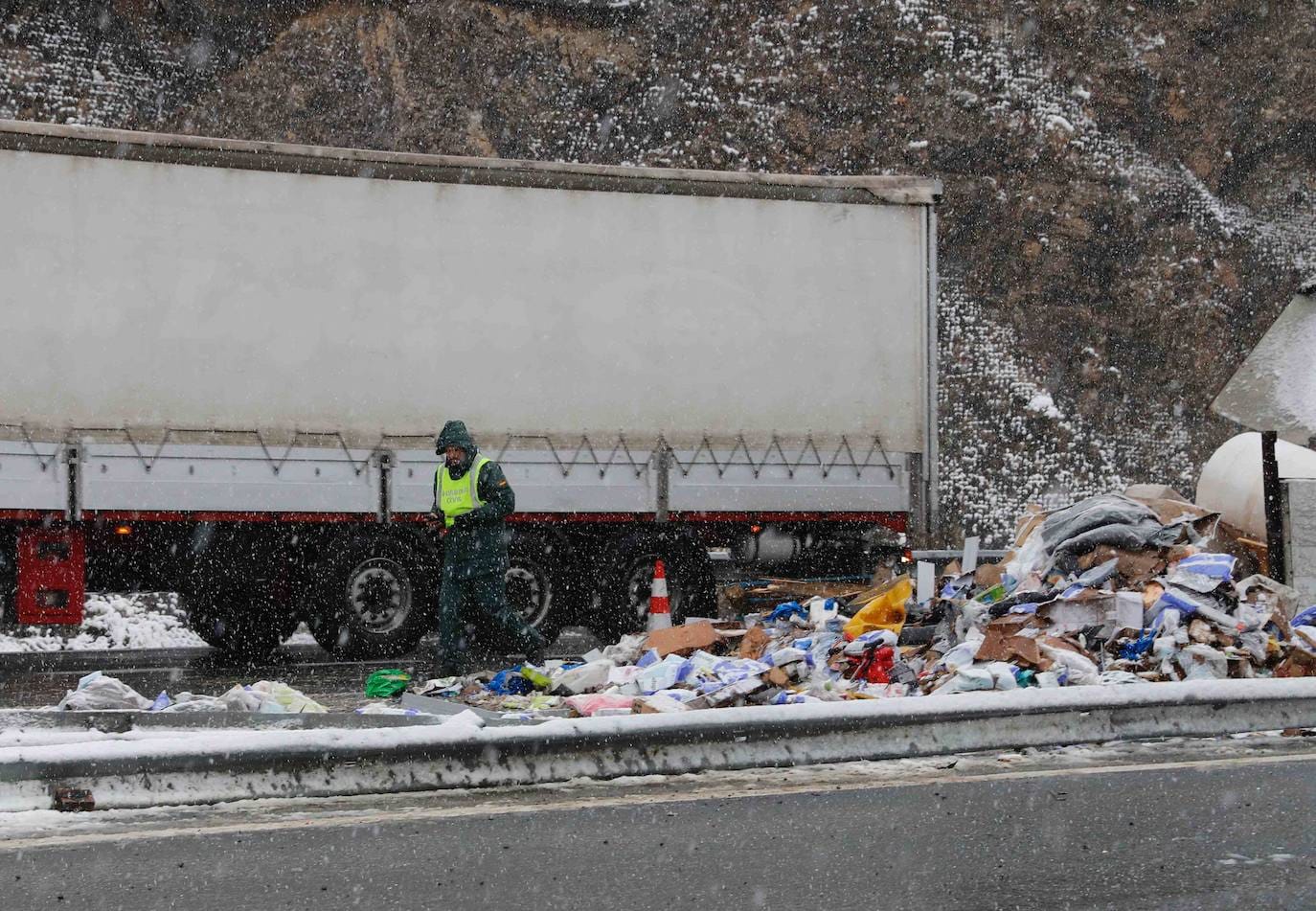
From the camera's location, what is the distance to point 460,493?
11.1 m

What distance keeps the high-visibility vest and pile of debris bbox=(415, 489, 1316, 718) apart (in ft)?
3.93

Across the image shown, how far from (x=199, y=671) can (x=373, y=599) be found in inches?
60.9

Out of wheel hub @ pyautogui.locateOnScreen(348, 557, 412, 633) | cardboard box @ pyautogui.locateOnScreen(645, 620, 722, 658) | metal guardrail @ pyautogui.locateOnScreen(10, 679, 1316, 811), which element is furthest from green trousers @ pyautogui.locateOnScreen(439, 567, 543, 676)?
metal guardrail @ pyautogui.locateOnScreen(10, 679, 1316, 811)

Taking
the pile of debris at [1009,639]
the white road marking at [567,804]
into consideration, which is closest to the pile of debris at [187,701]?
the pile of debris at [1009,639]

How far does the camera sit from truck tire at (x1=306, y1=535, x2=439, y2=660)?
13.9 metres

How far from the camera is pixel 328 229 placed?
14.1 m

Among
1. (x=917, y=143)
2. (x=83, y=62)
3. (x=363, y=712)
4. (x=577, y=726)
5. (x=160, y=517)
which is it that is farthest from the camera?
(x=917, y=143)

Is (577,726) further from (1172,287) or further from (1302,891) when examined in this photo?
(1172,287)

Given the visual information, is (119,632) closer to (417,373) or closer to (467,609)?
(417,373)

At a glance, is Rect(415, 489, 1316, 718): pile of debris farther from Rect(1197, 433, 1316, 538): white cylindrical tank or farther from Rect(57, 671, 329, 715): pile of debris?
Rect(1197, 433, 1316, 538): white cylindrical tank

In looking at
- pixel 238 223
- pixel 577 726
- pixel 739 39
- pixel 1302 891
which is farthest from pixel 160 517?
pixel 739 39

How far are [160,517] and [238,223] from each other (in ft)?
8.20

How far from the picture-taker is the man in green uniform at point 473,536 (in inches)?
435

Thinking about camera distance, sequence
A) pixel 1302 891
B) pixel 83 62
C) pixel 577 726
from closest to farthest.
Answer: pixel 1302 891, pixel 577 726, pixel 83 62
